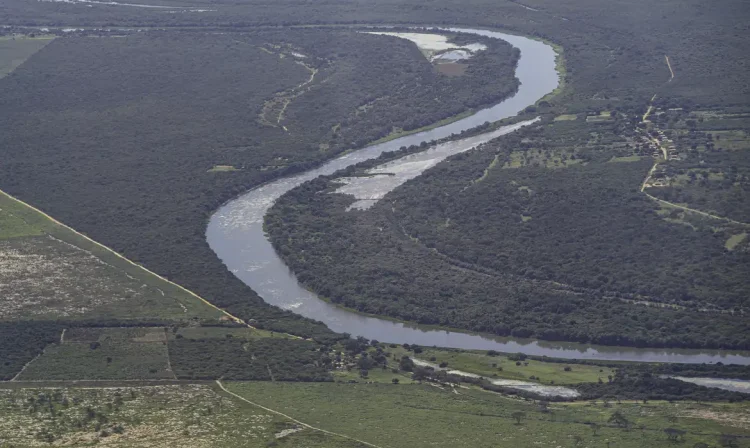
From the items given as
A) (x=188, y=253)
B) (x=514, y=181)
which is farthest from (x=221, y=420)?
(x=514, y=181)

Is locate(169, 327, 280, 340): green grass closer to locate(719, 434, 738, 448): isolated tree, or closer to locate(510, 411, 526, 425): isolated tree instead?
locate(510, 411, 526, 425): isolated tree

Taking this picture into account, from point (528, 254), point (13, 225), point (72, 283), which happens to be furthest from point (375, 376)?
point (13, 225)

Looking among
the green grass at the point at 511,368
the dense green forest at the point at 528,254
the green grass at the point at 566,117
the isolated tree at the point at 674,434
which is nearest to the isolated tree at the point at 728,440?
the isolated tree at the point at 674,434

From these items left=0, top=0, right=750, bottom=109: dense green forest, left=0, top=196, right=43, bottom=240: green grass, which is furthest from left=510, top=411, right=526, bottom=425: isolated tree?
left=0, top=0, right=750, bottom=109: dense green forest

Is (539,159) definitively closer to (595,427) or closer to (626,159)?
(626,159)

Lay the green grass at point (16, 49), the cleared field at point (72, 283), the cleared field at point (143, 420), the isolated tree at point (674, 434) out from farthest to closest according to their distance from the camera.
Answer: the green grass at point (16, 49), the cleared field at point (72, 283), the cleared field at point (143, 420), the isolated tree at point (674, 434)

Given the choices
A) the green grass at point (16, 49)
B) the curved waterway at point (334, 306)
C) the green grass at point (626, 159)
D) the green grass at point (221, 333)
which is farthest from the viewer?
the green grass at point (16, 49)

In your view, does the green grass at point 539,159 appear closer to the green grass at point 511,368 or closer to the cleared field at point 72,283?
the cleared field at point 72,283

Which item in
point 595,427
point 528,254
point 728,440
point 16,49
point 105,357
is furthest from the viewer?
point 16,49
